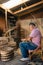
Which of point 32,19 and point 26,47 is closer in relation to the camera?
point 26,47

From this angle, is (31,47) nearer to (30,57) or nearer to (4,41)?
(30,57)

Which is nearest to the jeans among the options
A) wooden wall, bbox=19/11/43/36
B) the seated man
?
the seated man

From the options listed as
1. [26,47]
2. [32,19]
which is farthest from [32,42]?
[32,19]

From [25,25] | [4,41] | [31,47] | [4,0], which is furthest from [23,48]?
[25,25]

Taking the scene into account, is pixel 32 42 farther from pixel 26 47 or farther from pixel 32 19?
pixel 32 19

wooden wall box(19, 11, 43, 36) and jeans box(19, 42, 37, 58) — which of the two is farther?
wooden wall box(19, 11, 43, 36)

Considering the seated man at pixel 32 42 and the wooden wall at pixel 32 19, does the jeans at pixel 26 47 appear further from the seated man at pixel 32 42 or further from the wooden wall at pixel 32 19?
the wooden wall at pixel 32 19

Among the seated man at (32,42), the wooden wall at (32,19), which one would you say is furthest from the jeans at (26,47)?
the wooden wall at (32,19)

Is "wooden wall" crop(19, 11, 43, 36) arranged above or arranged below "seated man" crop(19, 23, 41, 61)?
above

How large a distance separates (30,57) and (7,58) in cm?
76

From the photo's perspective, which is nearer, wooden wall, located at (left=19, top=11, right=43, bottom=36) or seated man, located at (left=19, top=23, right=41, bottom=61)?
seated man, located at (left=19, top=23, right=41, bottom=61)

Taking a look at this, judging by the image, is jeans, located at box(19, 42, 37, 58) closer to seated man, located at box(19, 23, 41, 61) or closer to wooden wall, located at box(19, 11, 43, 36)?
seated man, located at box(19, 23, 41, 61)

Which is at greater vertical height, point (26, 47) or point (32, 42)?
point (32, 42)

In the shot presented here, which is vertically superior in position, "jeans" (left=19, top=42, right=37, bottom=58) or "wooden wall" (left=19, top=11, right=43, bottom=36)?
"wooden wall" (left=19, top=11, right=43, bottom=36)
